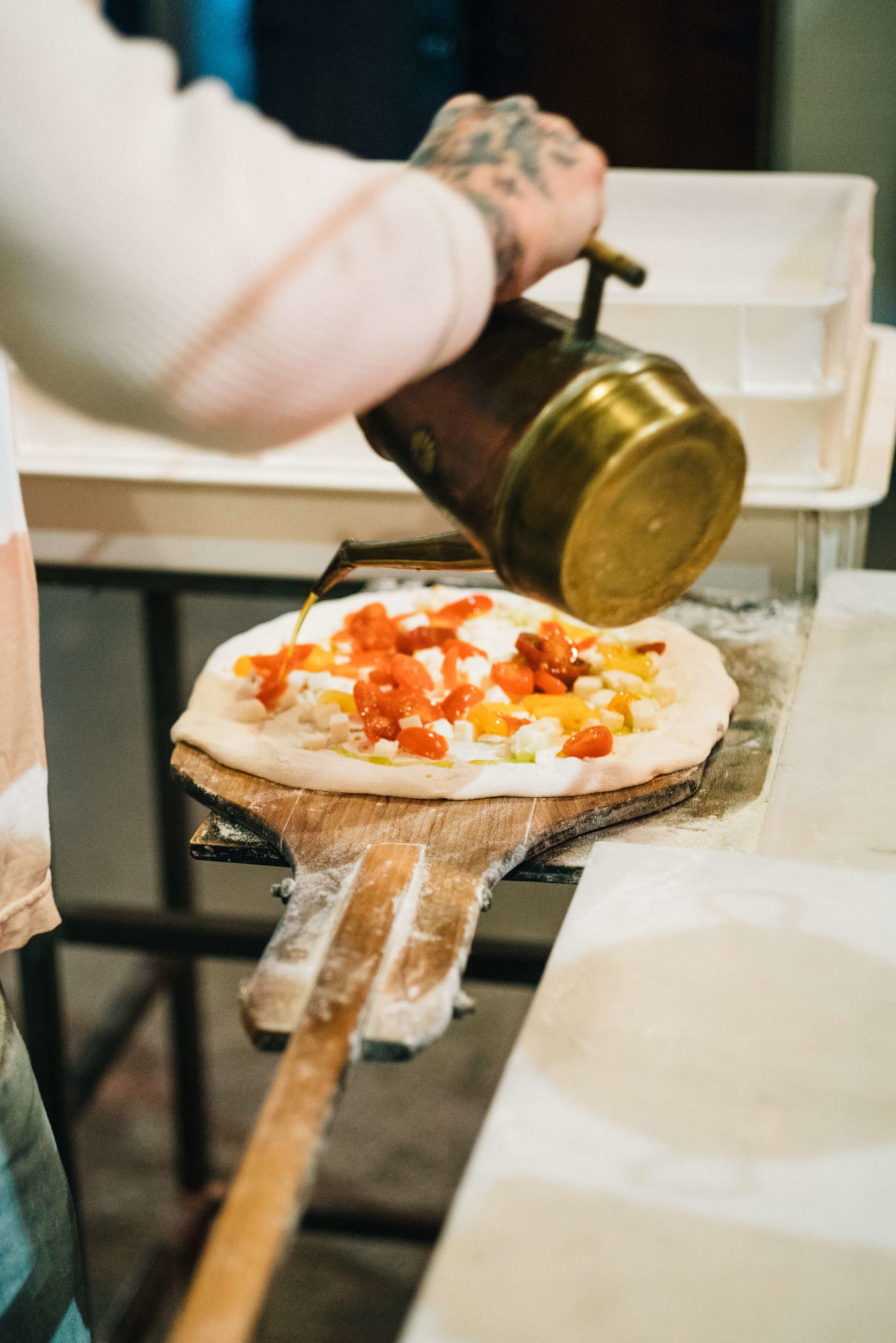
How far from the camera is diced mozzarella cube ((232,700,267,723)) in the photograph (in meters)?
1.36

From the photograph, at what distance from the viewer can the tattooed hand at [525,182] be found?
68 cm

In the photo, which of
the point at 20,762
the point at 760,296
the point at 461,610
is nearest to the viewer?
the point at 20,762

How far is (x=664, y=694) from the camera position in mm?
1349

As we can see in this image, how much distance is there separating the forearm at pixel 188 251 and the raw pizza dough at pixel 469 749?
2.00ft

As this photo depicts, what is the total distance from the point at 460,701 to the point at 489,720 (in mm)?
46

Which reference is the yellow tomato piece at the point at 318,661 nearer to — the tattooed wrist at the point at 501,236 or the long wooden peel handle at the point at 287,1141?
the long wooden peel handle at the point at 287,1141

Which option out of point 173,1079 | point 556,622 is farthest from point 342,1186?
point 556,622

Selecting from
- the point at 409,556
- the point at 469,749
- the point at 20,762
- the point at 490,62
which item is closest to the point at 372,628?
the point at 469,749

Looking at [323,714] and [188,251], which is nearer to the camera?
[188,251]

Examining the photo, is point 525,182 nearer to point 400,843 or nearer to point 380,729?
point 400,843

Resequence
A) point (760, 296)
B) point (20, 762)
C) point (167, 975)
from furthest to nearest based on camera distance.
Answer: point (167, 975), point (760, 296), point (20, 762)

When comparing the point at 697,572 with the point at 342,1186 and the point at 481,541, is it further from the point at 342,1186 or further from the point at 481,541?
the point at 342,1186

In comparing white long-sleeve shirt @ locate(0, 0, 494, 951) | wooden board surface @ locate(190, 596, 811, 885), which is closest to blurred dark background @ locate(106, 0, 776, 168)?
wooden board surface @ locate(190, 596, 811, 885)

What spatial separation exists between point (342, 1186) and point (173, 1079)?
0.44 metres
